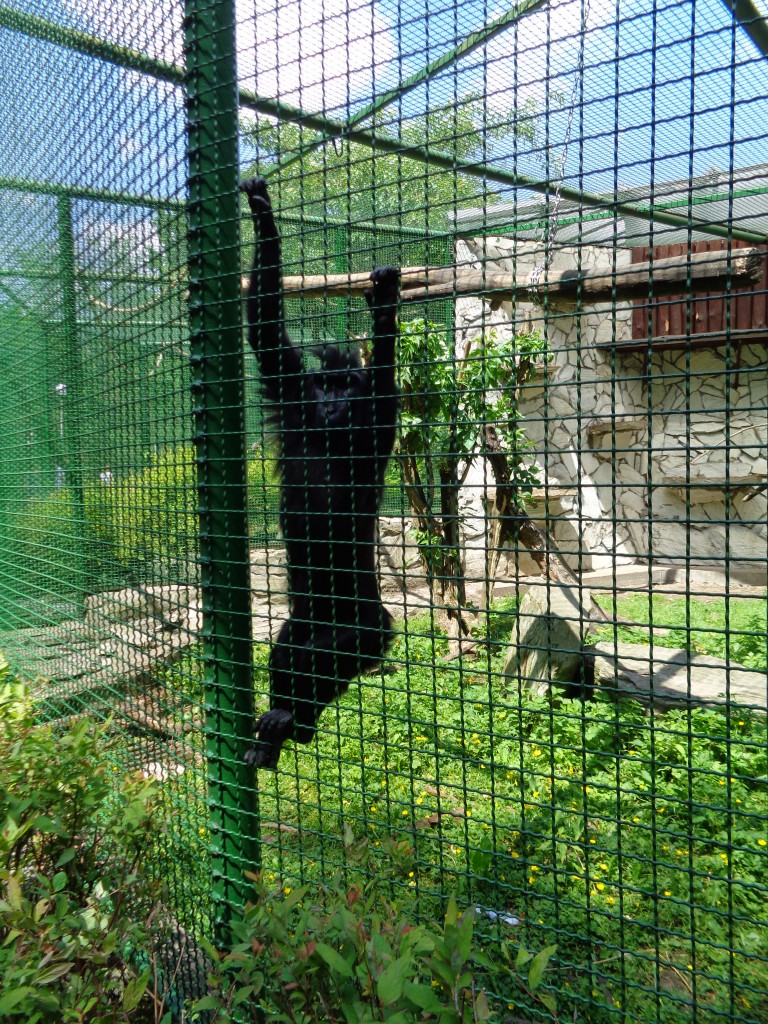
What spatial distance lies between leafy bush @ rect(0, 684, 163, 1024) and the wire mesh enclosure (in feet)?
0.92

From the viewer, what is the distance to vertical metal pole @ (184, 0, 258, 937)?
2436 mm

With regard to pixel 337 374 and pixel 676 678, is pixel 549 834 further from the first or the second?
pixel 676 678

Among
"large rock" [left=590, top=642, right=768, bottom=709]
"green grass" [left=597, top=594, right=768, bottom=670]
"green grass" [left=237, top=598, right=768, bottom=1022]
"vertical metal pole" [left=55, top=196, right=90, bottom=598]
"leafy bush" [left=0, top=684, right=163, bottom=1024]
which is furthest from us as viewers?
"green grass" [left=597, top=594, right=768, bottom=670]

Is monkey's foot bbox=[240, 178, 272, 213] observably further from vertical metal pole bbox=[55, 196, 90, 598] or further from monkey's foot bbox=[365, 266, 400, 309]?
vertical metal pole bbox=[55, 196, 90, 598]

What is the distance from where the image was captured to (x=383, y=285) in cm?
273

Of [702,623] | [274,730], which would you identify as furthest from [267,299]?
[702,623]

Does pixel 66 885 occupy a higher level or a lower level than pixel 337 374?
lower

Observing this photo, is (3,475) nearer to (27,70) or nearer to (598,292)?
(27,70)

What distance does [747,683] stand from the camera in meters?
5.05

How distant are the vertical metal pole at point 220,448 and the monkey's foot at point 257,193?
0.12 m

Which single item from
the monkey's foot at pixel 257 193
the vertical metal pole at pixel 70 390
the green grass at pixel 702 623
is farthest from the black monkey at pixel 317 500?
the green grass at pixel 702 623

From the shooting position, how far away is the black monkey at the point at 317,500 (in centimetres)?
271

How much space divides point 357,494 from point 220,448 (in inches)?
31.4

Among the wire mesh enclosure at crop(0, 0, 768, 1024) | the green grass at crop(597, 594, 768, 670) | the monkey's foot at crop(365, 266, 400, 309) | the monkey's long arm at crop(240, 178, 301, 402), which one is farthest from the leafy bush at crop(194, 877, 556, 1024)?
the green grass at crop(597, 594, 768, 670)
